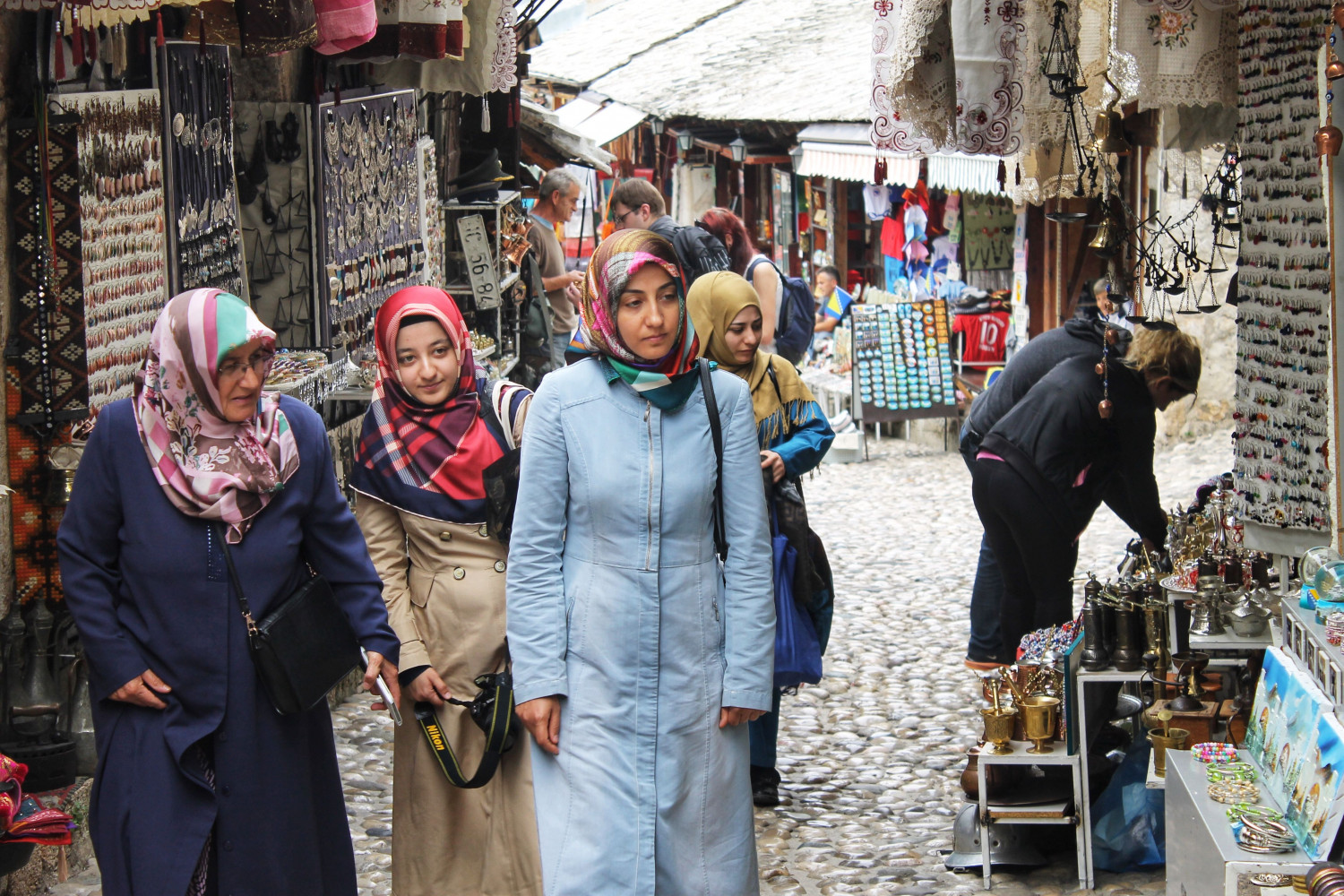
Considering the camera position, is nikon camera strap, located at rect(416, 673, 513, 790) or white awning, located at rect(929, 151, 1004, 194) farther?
white awning, located at rect(929, 151, 1004, 194)

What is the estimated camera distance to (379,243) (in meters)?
8.21

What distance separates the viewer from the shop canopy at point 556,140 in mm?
13988

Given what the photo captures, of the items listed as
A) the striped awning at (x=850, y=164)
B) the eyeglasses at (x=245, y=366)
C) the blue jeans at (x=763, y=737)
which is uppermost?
the striped awning at (x=850, y=164)

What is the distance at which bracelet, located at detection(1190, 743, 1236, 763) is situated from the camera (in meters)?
3.72

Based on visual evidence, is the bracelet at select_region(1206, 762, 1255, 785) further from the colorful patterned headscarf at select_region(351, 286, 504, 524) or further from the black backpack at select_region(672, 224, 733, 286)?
the black backpack at select_region(672, 224, 733, 286)

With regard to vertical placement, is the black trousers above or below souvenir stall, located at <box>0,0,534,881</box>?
below

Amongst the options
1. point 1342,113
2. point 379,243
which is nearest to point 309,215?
point 379,243

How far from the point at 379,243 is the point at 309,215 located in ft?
3.28

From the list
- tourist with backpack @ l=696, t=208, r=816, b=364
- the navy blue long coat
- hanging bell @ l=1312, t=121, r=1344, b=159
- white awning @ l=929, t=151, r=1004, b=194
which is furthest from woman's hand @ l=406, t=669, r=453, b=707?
white awning @ l=929, t=151, r=1004, b=194

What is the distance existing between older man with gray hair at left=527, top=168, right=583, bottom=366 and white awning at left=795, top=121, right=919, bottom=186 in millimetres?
4444

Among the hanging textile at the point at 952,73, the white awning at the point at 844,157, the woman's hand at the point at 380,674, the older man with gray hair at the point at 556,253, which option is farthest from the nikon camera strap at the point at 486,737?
the white awning at the point at 844,157

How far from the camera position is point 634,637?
329 centimetres

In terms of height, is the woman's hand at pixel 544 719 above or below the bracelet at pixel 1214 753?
above

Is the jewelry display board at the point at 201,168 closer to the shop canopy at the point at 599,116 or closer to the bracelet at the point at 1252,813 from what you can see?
the bracelet at the point at 1252,813
